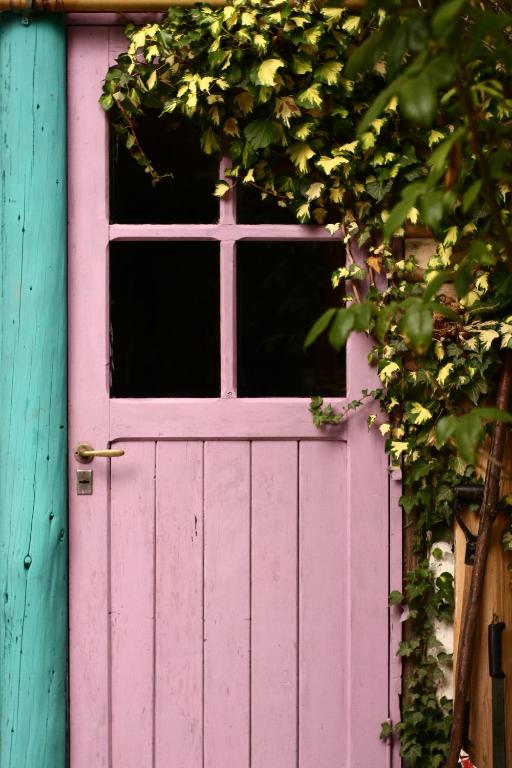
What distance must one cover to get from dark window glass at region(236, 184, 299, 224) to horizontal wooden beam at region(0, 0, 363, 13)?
53 centimetres

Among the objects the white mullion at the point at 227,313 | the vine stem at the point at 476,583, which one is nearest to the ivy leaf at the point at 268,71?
the white mullion at the point at 227,313

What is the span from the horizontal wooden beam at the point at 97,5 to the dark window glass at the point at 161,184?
303 mm

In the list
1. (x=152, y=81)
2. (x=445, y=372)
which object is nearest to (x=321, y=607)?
(x=445, y=372)

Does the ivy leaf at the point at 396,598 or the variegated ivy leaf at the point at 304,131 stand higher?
the variegated ivy leaf at the point at 304,131

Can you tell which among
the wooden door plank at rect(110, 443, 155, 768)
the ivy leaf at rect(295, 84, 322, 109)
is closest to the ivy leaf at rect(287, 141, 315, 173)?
the ivy leaf at rect(295, 84, 322, 109)

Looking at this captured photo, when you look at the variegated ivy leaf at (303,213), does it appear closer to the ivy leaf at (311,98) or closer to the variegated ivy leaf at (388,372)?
the ivy leaf at (311,98)

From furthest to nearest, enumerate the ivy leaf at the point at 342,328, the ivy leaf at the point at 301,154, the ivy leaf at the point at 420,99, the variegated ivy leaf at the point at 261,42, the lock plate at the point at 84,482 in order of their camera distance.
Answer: the lock plate at the point at 84,482
the ivy leaf at the point at 301,154
the variegated ivy leaf at the point at 261,42
the ivy leaf at the point at 342,328
the ivy leaf at the point at 420,99

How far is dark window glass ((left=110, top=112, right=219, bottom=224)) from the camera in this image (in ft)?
7.83

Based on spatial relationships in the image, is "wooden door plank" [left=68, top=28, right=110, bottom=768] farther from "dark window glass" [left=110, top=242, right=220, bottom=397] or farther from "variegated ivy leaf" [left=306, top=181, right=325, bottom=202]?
"variegated ivy leaf" [left=306, top=181, right=325, bottom=202]

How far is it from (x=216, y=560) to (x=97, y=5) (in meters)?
1.65

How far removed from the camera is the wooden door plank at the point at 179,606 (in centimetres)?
237

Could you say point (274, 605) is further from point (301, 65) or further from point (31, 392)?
point (301, 65)

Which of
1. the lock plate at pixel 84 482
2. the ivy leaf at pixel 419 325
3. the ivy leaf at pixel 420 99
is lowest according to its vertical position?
the lock plate at pixel 84 482

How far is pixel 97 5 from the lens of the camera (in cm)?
227
